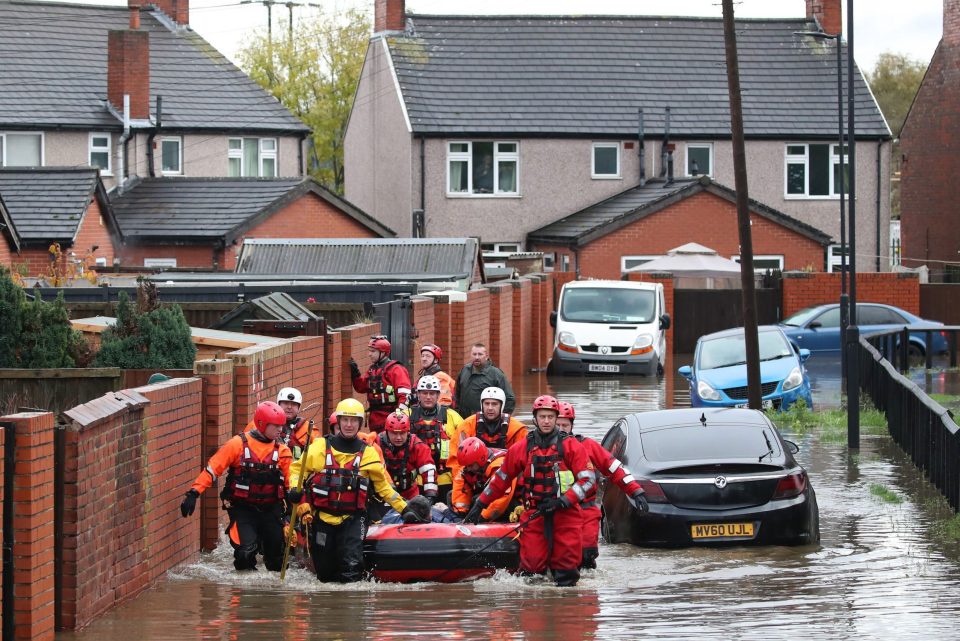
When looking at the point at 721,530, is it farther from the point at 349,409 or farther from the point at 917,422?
the point at 917,422

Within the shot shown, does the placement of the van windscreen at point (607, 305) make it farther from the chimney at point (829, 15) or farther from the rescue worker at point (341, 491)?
the chimney at point (829, 15)

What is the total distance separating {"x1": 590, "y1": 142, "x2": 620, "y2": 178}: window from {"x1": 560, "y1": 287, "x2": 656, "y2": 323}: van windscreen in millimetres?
16368

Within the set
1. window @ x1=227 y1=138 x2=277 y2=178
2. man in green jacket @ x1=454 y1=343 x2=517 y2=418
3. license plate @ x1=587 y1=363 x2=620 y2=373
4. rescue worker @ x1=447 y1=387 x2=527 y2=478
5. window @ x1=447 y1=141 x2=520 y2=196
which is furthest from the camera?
window @ x1=447 y1=141 x2=520 y2=196

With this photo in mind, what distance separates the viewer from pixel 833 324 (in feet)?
119

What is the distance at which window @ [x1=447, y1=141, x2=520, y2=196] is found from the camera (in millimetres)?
49062

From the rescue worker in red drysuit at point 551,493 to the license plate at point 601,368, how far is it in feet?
67.2

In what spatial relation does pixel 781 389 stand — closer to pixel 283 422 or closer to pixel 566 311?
pixel 566 311

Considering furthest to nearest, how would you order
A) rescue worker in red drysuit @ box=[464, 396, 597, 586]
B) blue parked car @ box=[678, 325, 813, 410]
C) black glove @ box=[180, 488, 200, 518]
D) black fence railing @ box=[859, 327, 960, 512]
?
blue parked car @ box=[678, 325, 813, 410] → black fence railing @ box=[859, 327, 960, 512] → rescue worker in red drysuit @ box=[464, 396, 597, 586] → black glove @ box=[180, 488, 200, 518]

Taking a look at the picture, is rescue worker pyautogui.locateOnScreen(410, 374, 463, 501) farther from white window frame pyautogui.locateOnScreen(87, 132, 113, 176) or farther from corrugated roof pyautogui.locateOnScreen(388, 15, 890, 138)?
corrugated roof pyautogui.locateOnScreen(388, 15, 890, 138)

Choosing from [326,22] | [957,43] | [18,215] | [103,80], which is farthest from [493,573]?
[326,22]

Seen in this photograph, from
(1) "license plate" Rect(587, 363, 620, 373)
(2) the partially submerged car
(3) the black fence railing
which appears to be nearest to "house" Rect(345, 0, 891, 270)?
(1) "license plate" Rect(587, 363, 620, 373)

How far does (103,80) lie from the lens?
46.8 meters

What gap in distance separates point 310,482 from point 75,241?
25.9 meters

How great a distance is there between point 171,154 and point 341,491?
119ft
